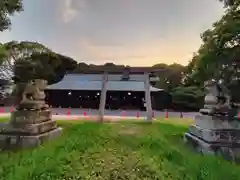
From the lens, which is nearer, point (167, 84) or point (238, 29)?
point (238, 29)

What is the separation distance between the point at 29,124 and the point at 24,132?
308 millimetres

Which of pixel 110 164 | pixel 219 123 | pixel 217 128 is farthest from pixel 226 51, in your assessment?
pixel 110 164

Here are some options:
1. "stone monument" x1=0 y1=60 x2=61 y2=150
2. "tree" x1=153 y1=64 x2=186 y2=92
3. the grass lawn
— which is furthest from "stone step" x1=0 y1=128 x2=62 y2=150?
"tree" x1=153 y1=64 x2=186 y2=92

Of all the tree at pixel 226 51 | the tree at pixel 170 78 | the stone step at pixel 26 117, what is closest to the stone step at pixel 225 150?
the tree at pixel 226 51

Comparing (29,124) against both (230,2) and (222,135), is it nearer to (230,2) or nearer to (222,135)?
(222,135)

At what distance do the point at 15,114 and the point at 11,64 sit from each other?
35.9 ft

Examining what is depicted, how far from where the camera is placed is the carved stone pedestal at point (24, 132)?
25.0ft

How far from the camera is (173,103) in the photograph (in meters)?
32.1

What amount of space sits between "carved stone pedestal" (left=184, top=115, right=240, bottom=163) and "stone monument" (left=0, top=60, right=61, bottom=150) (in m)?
5.34

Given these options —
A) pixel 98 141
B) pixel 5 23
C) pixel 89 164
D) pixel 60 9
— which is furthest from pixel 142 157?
pixel 60 9

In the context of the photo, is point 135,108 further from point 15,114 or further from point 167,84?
point 15,114

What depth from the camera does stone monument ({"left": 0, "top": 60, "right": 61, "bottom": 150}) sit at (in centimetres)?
767

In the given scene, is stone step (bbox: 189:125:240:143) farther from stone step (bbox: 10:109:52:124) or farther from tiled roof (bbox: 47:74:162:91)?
tiled roof (bbox: 47:74:162:91)

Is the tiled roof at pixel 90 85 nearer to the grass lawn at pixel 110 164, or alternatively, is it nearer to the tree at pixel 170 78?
the tree at pixel 170 78
